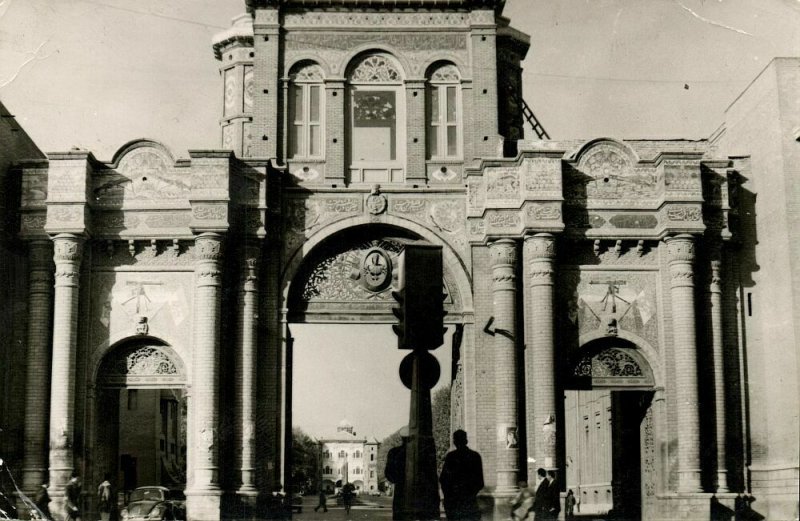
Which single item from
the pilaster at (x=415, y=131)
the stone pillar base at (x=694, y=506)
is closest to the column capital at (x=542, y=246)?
the pilaster at (x=415, y=131)

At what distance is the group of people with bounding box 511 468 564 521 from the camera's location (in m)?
21.9

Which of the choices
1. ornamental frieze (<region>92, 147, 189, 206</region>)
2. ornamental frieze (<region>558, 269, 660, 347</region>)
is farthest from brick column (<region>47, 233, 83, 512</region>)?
ornamental frieze (<region>558, 269, 660, 347</region>)

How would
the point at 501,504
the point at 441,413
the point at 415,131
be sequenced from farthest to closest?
the point at 441,413, the point at 415,131, the point at 501,504

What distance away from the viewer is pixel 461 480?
15984 mm

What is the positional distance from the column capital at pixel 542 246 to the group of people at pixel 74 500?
11.8 m

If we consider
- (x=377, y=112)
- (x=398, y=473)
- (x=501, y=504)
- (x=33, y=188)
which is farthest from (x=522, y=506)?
(x=33, y=188)

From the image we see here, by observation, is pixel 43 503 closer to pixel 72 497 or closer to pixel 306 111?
pixel 72 497

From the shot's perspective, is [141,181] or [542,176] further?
[141,181]

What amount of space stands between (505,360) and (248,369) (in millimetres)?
6296

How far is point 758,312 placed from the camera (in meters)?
29.1

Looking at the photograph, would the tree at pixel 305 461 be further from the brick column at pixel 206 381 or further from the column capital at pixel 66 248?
the column capital at pixel 66 248

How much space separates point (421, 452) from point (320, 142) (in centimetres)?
1788

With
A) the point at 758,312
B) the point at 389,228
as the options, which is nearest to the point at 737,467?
the point at 758,312

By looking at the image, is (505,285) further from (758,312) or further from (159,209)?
(159,209)
